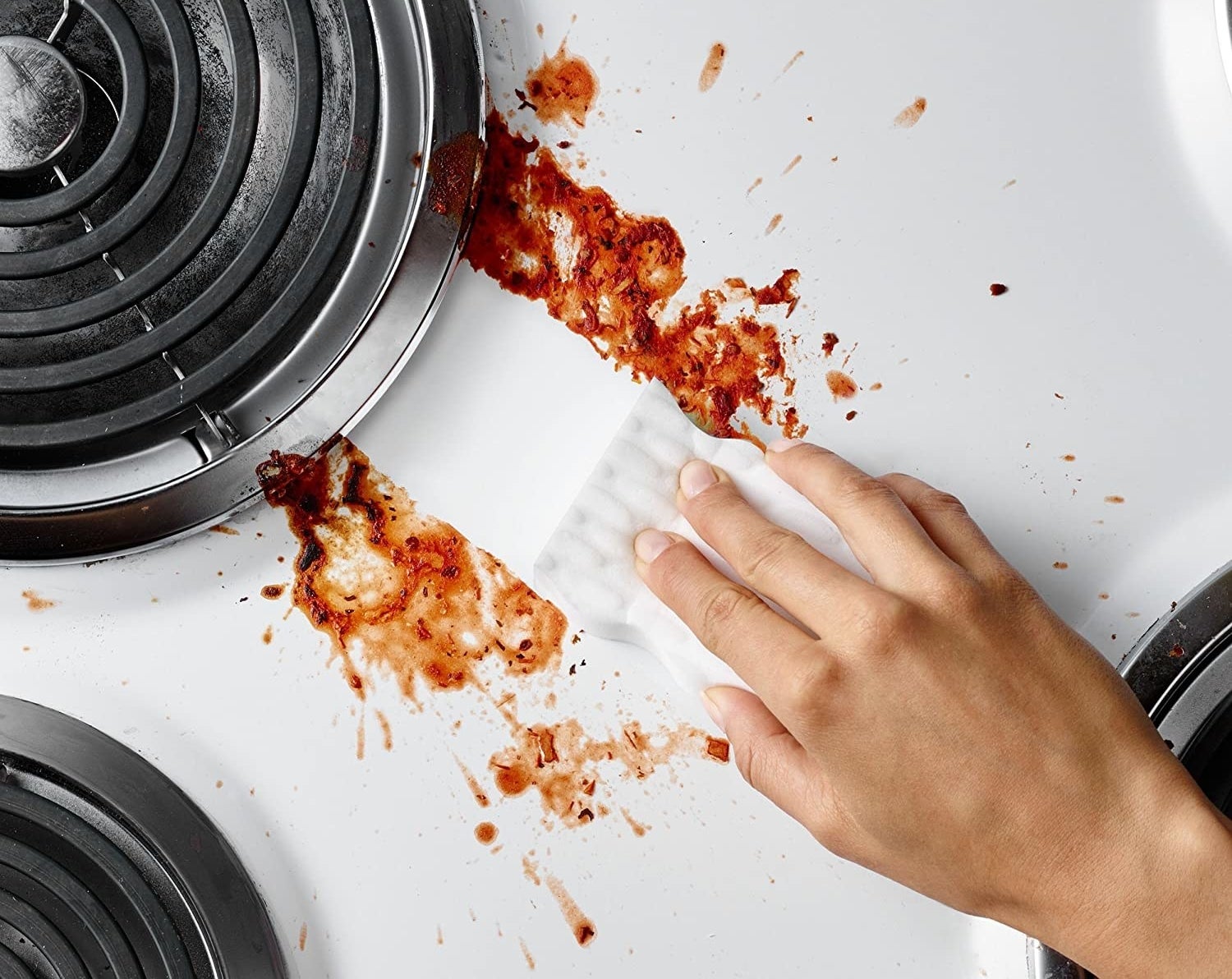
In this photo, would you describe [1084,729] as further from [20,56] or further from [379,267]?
[20,56]

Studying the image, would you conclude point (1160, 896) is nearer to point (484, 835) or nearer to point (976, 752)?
point (976, 752)

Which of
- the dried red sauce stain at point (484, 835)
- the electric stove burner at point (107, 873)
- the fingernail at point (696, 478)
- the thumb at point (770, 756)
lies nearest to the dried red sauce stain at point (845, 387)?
the fingernail at point (696, 478)

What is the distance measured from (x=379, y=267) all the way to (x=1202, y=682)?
59cm

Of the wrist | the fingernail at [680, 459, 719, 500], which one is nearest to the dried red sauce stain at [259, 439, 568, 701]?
the fingernail at [680, 459, 719, 500]

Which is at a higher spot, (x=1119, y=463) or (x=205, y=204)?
(x=205, y=204)

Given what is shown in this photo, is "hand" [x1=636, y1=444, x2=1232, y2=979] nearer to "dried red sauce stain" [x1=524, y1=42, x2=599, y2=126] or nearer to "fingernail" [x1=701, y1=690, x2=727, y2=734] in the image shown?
"fingernail" [x1=701, y1=690, x2=727, y2=734]

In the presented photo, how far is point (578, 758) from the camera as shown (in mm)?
644

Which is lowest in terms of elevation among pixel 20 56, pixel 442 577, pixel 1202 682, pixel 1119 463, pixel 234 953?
pixel 1202 682

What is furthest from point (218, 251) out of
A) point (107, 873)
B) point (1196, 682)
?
point (1196, 682)

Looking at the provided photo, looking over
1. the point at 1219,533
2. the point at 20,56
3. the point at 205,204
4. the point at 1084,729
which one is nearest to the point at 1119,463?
the point at 1219,533

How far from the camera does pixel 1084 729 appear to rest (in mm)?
570

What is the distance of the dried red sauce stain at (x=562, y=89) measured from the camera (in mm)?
666

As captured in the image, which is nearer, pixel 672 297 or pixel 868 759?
pixel 868 759

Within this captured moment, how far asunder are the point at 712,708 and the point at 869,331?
27 centimetres
